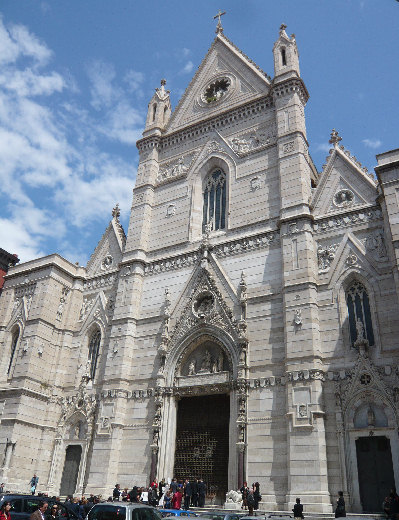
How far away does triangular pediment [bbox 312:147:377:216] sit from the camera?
72.3 ft

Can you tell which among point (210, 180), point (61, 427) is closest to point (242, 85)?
point (210, 180)

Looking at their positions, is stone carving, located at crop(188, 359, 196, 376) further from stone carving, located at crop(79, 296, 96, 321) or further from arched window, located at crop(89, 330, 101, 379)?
stone carving, located at crop(79, 296, 96, 321)

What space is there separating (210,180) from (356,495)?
731 inches

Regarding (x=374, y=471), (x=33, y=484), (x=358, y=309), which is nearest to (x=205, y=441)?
(x=374, y=471)

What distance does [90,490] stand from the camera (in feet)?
71.3

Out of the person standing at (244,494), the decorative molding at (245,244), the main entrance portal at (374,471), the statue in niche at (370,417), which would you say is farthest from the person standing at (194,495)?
the decorative molding at (245,244)

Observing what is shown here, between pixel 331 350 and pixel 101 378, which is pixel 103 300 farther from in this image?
pixel 331 350

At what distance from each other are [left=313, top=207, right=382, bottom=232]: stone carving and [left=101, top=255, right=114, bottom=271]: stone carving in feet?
44.4

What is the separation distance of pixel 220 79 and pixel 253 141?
24.0 ft

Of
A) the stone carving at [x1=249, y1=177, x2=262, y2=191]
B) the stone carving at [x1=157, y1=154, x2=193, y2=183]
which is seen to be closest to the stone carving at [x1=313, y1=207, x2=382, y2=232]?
the stone carving at [x1=249, y1=177, x2=262, y2=191]

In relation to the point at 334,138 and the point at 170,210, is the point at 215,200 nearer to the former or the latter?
the point at 170,210

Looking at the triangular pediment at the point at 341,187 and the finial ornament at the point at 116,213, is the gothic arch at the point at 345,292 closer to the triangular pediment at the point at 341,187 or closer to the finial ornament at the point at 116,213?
the triangular pediment at the point at 341,187

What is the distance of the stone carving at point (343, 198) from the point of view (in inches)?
881

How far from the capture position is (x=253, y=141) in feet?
89.5
